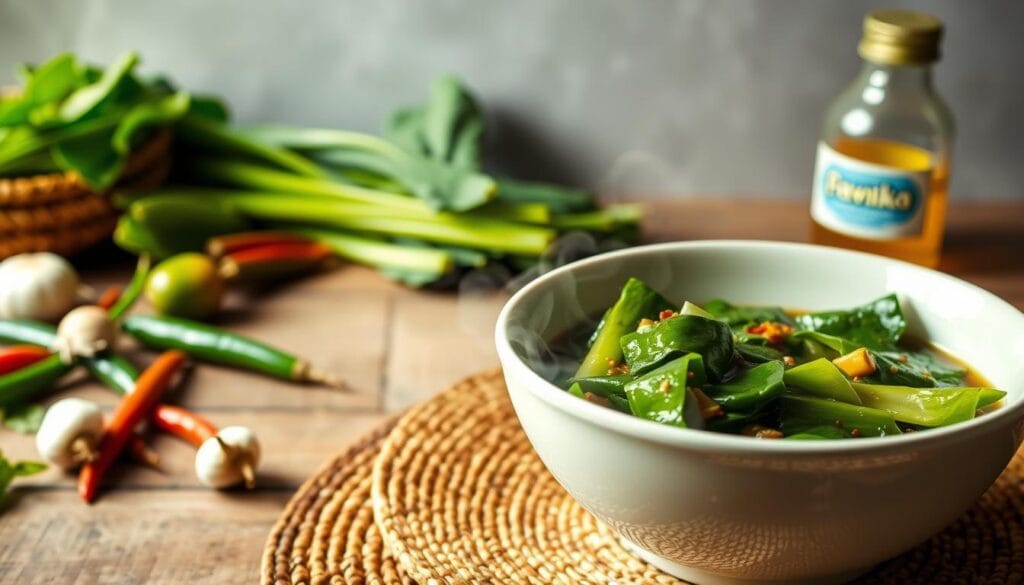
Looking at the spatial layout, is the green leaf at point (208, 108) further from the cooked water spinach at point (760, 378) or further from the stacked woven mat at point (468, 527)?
the cooked water spinach at point (760, 378)

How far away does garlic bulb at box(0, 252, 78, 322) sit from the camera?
69.4 inches

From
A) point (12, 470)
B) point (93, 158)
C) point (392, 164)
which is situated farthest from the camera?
point (392, 164)

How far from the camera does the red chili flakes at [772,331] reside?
1.13 metres

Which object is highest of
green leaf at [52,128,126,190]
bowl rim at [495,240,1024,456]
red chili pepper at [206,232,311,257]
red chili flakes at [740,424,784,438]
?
bowl rim at [495,240,1024,456]

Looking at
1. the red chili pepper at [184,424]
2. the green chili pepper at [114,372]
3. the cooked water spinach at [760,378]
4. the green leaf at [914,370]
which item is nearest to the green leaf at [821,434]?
the cooked water spinach at [760,378]

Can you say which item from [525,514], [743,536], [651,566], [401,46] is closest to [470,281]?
[401,46]

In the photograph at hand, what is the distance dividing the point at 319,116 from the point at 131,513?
3.99ft

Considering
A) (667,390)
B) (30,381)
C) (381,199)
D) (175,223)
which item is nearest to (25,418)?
(30,381)

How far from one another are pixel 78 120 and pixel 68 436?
813mm

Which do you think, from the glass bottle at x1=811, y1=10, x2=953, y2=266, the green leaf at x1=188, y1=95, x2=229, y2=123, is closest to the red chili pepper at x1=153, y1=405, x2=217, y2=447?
the green leaf at x1=188, y1=95, x2=229, y2=123

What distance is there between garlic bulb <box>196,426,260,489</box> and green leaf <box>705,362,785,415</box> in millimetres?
604

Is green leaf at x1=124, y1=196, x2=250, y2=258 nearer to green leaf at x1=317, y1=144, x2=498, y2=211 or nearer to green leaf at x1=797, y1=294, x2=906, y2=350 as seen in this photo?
green leaf at x1=317, y1=144, x2=498, y2=211

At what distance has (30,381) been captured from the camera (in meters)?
1.54

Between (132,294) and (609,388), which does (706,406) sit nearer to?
(609,388)
